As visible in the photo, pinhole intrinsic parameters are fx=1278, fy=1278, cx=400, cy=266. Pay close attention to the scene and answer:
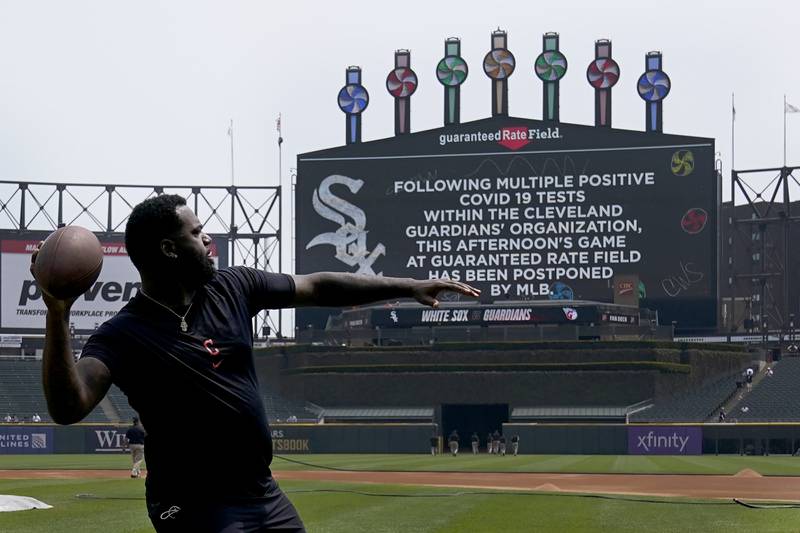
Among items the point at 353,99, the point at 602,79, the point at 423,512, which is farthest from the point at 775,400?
the point at 423,512

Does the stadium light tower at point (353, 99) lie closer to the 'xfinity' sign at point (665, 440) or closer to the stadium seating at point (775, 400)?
the stadium seating at point (775, 400)

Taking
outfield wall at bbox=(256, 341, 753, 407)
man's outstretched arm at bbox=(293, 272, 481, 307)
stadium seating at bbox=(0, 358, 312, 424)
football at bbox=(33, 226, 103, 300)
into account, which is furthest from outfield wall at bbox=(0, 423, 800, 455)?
football at bbox=(33, 226, 103, 300)

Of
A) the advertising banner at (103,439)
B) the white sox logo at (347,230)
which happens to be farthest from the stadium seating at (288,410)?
the advertising banner at (103,439)

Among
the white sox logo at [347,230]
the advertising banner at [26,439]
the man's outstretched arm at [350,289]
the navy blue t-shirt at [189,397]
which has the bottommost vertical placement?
the advertising banner at [26,439]

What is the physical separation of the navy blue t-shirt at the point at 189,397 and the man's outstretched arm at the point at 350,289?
44 cm

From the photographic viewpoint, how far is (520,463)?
4066 centimetres

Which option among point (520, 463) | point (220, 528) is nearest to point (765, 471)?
point (520, 463)

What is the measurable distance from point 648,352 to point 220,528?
59.2 metres

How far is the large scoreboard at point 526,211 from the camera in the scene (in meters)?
63.3

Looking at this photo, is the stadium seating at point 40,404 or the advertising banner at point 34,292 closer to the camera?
the stadium seating at point 40,404

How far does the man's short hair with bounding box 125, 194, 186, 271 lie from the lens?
15.7 ft

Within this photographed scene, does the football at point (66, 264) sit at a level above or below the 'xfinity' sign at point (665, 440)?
above

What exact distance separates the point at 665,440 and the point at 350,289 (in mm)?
45420

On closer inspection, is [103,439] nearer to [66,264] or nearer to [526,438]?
[526,438]
